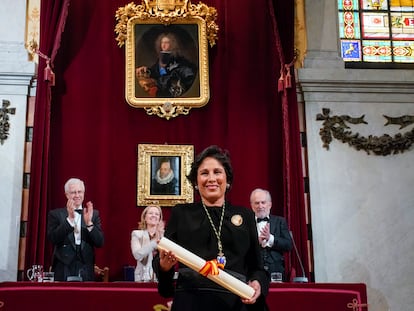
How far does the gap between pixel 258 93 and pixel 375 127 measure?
1370 millimetres

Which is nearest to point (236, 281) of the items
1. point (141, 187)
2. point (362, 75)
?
point (141, 187)

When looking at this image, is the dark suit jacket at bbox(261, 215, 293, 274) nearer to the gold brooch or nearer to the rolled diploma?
the gold brooch

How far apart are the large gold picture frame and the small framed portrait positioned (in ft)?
1.40

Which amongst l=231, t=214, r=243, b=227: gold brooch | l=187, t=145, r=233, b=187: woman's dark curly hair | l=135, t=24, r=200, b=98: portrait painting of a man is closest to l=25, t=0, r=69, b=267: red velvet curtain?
l=135, t=24, r=200, b=98: portrait painting of a man

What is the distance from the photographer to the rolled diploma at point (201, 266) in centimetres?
213

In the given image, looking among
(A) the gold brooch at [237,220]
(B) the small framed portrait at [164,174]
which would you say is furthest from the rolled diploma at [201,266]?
(B) the small framed portrait at [164,174]

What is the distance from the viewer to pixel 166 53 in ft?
21.8

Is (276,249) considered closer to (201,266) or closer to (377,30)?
(201,266)

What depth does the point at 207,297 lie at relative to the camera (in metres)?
2.24

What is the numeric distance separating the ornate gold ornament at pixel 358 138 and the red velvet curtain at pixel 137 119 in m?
0.49

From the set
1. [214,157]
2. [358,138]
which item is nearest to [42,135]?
[358,138]

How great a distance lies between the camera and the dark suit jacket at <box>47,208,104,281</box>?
4941 mm

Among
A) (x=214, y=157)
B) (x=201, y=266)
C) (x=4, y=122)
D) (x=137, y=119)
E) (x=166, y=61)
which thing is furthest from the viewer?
(x=166, y=61)

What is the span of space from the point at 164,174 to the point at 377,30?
3.17 meters
